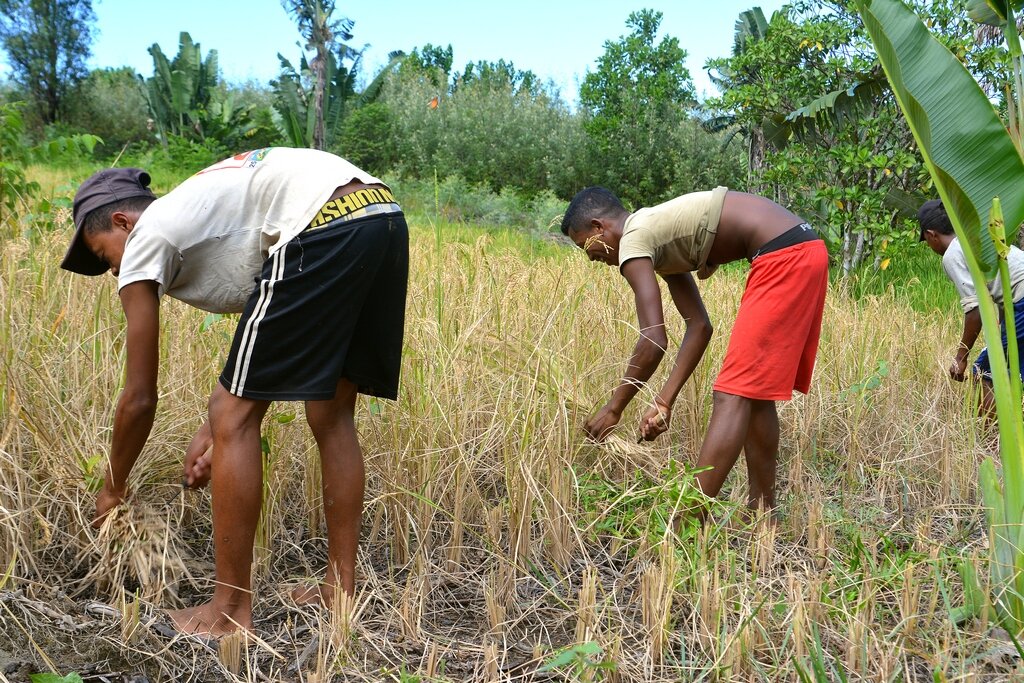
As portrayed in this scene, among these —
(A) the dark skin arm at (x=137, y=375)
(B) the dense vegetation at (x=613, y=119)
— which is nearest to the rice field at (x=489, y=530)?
(A) the dark skin arm at (x=137, y=375)

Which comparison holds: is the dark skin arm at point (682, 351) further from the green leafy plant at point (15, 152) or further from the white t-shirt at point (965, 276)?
the green leafy plant at point (15, 152)

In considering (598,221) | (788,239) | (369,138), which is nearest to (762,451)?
(788,239)

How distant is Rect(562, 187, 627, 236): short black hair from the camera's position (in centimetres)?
348

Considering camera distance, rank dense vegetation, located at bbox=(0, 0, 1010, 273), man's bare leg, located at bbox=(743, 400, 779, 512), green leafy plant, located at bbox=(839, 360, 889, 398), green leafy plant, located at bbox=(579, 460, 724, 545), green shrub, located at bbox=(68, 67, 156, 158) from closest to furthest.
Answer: green leafy plant, located at bbox=(579, 460, 724, 545), man's bare leg, located at bbox=(743, 400, 779, 512), green leafy plant, located at bbox=(839, 360, 889, 398), dense vegetation, located at bbox=(0, 0, 1010, 273), green shrub, located at bbox=(68, 67, 156, 158)

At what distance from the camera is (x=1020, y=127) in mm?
2559

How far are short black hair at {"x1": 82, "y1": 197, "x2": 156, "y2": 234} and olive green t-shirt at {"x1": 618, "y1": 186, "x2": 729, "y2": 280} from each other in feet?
5.57

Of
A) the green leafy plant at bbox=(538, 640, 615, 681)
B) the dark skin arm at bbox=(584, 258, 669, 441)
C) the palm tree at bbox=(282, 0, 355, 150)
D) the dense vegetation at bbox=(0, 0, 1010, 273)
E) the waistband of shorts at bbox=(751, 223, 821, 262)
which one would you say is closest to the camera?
the green leafy plant at bbox=(538, 640, 615, 681)

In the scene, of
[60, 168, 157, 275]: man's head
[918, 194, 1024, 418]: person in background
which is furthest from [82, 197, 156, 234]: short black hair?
[918, 194, 1024, 418]: person in background

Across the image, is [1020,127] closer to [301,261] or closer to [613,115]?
[301,261]

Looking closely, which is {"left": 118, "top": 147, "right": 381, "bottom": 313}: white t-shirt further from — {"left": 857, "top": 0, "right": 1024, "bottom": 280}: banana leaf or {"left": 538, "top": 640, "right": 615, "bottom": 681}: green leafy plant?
{"left": 857, "top": 0, "right": 1024, "bottom": 280}: banana leaf

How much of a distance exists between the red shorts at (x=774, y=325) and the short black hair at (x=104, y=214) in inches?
80.8

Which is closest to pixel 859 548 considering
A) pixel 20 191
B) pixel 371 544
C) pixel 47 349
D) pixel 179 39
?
pixel 371 544

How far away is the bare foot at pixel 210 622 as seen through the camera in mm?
2430

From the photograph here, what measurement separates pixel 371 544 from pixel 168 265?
1.33m
